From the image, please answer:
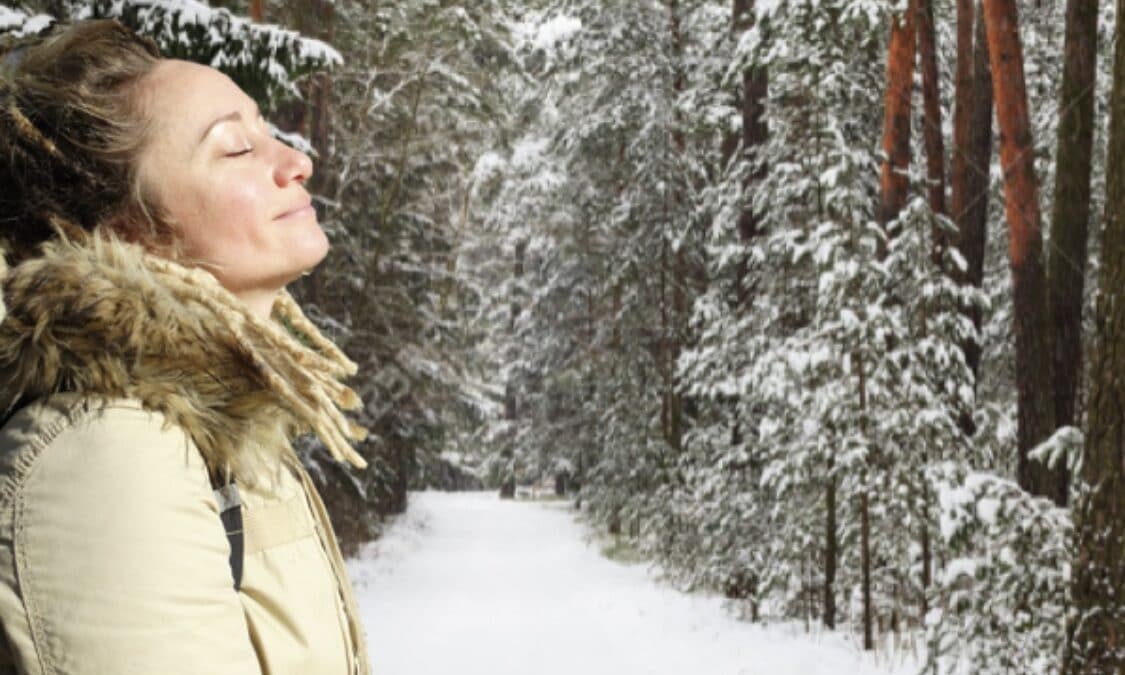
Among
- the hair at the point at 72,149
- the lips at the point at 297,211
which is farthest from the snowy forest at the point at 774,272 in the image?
the hair at the point at 72,149

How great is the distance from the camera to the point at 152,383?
44.1 inches

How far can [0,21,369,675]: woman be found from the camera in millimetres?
964

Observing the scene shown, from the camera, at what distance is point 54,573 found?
95cm

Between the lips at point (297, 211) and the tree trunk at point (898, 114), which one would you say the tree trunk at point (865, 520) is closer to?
the tree trunk at point (898, 114)

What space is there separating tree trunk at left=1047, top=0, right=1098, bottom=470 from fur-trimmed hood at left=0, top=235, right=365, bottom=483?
775 cm

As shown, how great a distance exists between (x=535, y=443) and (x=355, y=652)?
2661 centimetres

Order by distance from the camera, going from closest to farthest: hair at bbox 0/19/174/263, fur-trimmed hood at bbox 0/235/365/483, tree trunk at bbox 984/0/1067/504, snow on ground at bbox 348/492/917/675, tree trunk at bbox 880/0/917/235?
fur-trimmed hood at bbox 0/235/365/483, hair at bbox 0/19/174/263, tree trunk at bbox 984/0/1067/504, snow on ground at bbox 348/492/917/675, tree trunk at bbox 880/0/917/235

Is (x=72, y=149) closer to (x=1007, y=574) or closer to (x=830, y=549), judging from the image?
(x=1007, y=574)

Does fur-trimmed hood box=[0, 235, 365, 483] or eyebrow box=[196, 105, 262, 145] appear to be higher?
eyebrow box=[196, 105, 262, 145]

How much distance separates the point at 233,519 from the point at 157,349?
0.68ft

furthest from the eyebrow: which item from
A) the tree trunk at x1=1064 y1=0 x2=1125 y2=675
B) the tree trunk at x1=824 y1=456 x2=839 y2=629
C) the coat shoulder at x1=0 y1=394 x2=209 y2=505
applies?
the tree trunk at x1=824 y1=456 x2=839 y2=629

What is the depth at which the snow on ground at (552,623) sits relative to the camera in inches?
376

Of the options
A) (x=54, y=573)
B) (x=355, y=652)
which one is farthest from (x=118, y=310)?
(x=355, y=652)

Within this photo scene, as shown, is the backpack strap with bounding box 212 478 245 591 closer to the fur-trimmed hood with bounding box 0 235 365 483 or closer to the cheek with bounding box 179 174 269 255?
the fur-trimmed hood with bounding box 0 235 365 483
